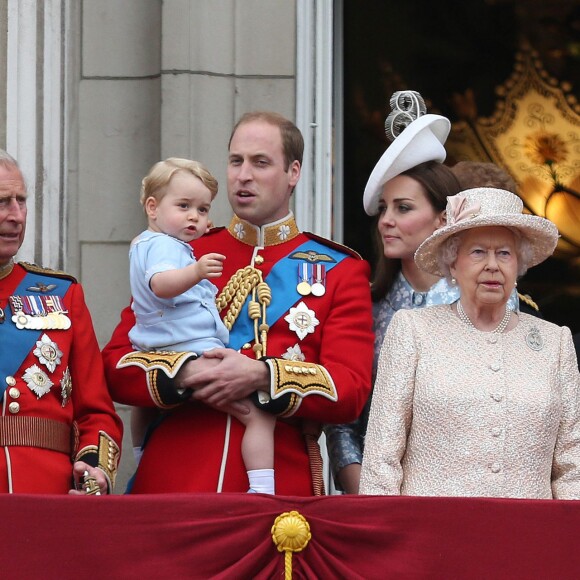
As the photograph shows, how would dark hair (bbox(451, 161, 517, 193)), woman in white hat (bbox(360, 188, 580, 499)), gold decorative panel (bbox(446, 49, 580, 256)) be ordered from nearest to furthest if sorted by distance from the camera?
woman in white hat (bbox(360, 188, 580, 499)) < dark hair (bbox(451, 161, 517, 193)) < gold decorative panel (bbox(446, 49, 580, 256))

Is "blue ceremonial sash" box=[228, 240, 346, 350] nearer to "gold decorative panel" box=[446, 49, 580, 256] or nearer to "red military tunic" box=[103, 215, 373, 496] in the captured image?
"red military tunic" box=[103, 215, 373, 496]

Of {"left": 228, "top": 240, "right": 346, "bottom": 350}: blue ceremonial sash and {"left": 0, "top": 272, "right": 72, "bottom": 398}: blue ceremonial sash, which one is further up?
{"left": 228, "top": 240, "right": 346, "bottom": 350}: blue ceremonial sash

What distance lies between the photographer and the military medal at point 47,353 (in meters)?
4.76

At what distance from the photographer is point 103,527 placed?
13.8 ft

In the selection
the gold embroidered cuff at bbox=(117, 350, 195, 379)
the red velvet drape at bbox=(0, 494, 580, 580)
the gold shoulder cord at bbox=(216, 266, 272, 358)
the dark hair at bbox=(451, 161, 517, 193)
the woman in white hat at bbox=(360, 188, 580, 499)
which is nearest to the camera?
the red velvet drape at bbox=(0, 494, 580, 580)

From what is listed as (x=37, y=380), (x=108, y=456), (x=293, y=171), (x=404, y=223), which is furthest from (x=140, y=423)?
(x=404, y=223)

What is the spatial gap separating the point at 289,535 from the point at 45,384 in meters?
0.88

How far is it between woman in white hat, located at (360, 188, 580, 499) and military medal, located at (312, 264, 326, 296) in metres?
0.40

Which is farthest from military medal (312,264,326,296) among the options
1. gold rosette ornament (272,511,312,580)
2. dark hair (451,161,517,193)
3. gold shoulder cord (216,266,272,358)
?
gold rosette ornament (272,511,312,580)

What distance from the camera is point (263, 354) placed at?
16.3 ft

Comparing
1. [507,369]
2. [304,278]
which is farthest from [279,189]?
[507,369]

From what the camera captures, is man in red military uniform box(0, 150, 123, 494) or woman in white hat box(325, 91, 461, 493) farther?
woman in white hat box(325, 91, 461, 493)

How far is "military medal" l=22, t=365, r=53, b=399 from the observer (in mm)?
4707

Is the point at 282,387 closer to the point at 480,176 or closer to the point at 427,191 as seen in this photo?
the point at 427,191
